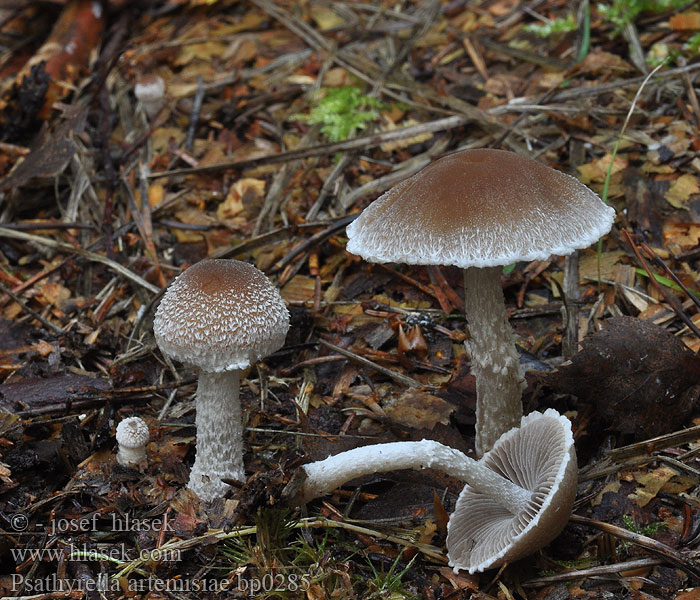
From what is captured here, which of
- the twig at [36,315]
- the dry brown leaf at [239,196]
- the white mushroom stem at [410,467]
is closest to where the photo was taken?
the white mushroom stem at [410,467]

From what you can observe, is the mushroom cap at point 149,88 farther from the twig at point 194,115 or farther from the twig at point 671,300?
the twig at point 671,300

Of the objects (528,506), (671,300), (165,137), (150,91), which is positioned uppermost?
(150,91)

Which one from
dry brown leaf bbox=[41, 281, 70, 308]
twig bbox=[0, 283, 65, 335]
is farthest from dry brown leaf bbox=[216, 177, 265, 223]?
twig bbox=[0, 283, 65, 335]

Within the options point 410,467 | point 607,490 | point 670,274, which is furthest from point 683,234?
point 410,467

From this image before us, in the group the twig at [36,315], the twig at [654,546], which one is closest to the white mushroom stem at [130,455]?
the twig at [36,315]

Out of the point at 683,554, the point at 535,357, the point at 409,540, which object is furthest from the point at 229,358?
the point at 683,554

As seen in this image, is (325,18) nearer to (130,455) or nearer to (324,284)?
(324,284)

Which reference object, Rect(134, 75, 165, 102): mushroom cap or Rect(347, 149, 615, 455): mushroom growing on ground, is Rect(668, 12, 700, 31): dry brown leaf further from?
Rect(134, 75, 165, 102): mushroom cap
